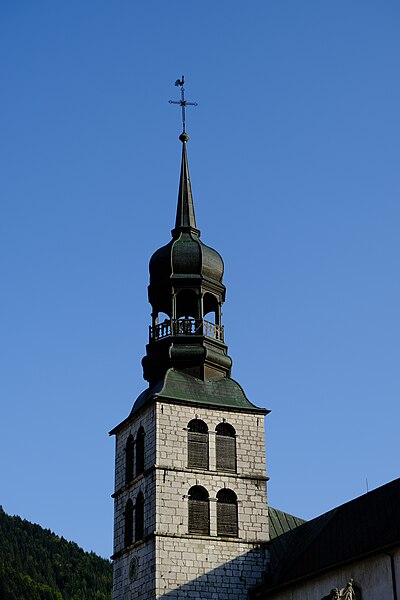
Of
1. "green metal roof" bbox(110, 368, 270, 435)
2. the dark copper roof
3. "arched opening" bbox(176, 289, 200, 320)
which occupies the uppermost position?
"arched opening" bbox(176, 289, 200, 320)

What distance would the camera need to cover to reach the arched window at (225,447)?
39562 mm

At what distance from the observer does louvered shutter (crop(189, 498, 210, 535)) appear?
125 ft

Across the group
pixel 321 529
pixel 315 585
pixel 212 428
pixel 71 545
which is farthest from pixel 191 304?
pixel 71 545

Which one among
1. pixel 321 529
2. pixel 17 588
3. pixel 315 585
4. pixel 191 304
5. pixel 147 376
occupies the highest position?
pixel 17 588

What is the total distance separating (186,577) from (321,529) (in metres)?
5.25

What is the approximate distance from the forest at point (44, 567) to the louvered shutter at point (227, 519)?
291 feet

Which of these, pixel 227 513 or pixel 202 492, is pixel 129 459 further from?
pixel 227 513

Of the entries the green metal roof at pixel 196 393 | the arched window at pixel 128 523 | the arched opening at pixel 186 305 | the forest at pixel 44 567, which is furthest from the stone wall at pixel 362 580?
the forest at pixel 44 567

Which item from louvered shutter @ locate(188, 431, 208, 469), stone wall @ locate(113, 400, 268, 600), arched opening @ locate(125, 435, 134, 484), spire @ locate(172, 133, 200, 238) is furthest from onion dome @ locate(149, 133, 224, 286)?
louvered shutter @ locate(188, 431, 208, 469)

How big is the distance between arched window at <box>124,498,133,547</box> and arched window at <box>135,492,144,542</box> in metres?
0.71

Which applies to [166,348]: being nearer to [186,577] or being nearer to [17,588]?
[186,577]

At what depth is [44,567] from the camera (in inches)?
5448

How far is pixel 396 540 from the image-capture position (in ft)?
99.2

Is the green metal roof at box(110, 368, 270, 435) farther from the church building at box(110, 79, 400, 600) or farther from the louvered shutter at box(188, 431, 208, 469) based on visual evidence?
the louvered shutter at box(188, 431, 208, 469)
